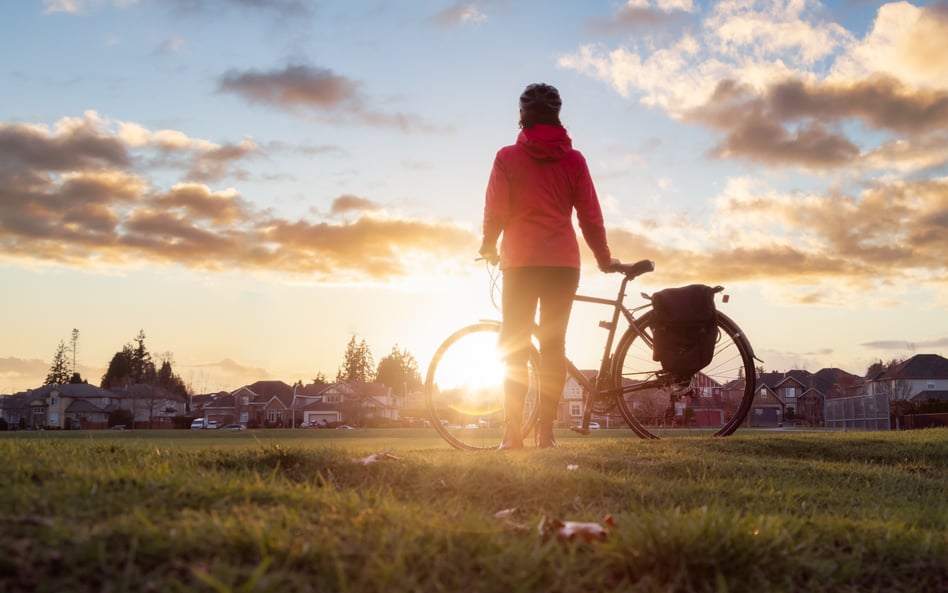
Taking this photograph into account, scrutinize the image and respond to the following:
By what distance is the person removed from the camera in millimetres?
6051

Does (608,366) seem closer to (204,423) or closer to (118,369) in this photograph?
(204,423)

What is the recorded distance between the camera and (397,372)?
140 m

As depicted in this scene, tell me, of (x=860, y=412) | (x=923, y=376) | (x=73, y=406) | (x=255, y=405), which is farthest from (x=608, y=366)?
(x=73, y=406)

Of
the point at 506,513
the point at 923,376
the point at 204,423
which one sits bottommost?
the point at 204,423

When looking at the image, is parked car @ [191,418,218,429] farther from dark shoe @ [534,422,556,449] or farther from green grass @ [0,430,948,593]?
green grass @ [0,430,948,593]

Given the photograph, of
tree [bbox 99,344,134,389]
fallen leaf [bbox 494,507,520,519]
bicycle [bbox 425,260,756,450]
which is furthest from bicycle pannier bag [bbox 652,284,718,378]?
tree [bbox 99,344,134,389]

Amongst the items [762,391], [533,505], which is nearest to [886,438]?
[533,505]

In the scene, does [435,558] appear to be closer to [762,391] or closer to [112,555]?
[112,555]

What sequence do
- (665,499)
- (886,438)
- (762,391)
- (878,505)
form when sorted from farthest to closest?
1. (762,391)
2. (886,438)
3. (878,505)
4. (665,499)

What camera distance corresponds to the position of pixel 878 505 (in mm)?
4453

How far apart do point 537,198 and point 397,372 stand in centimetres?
13550

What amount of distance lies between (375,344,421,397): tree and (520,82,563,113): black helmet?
12737 cm

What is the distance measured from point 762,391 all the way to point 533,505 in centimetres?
9919

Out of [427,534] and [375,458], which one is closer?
[427,534]
